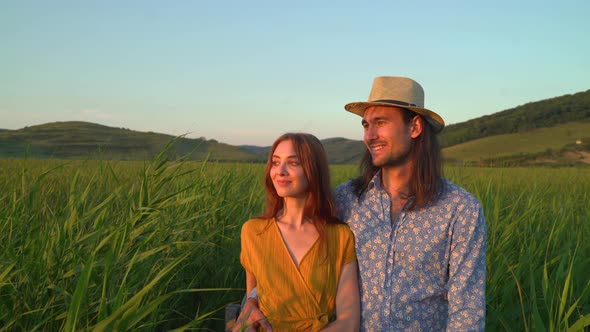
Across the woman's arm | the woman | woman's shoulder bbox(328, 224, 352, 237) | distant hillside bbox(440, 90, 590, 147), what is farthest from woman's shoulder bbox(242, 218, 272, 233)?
distant hillside bbox(440, 90, 590, 147)

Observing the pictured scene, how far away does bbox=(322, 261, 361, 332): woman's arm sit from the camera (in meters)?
1.99

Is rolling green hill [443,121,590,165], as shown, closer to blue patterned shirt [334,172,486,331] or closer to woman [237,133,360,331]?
blue patterned shirt [334,172,486,331]

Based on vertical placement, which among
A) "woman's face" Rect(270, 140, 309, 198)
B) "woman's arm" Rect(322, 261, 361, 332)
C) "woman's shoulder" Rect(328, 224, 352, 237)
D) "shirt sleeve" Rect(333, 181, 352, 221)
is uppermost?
"woman's face" Rect(270, 140, 309, 198)

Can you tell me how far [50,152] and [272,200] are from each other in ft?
6.85

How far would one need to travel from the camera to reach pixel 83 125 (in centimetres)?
7800

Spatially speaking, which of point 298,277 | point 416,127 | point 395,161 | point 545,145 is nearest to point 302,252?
point 298,277

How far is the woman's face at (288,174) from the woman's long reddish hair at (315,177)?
2cm

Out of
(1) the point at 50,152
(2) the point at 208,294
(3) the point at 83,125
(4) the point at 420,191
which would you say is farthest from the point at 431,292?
(3) the point at 83,125

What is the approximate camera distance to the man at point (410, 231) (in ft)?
6.53

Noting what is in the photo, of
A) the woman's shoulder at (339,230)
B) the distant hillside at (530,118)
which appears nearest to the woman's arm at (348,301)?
the woman's shoulder at (339,230)

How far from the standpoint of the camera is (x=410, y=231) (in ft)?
6.84

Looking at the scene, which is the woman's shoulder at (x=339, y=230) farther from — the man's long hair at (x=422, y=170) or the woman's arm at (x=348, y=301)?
the man's long hair at (x=422, y=170)

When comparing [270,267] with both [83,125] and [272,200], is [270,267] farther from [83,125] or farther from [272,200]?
[83,125]

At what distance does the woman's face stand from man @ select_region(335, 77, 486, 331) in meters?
0.32
